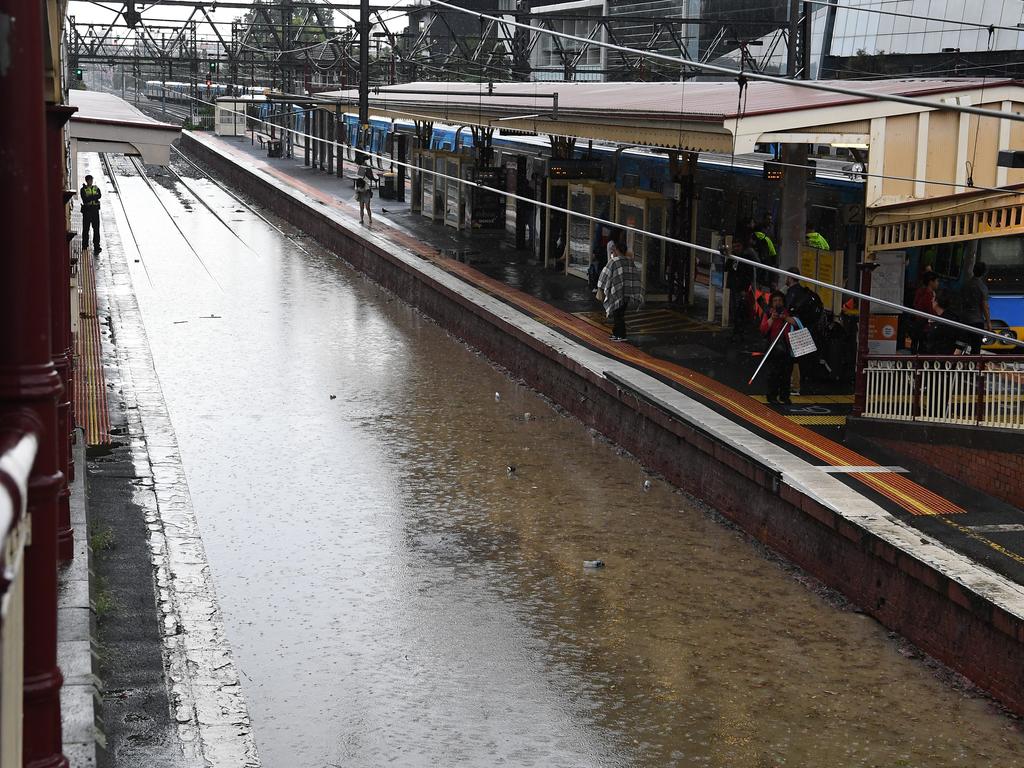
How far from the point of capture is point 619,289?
19.1m

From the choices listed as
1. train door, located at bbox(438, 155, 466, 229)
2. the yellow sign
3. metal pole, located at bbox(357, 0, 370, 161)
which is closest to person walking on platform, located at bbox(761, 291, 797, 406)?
the yellow sign

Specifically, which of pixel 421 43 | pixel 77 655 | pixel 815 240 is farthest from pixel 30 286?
pixel 421 43

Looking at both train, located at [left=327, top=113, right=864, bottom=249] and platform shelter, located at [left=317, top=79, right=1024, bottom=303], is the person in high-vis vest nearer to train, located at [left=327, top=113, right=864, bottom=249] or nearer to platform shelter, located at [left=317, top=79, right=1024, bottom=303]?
train, located at [left=327, top=113, right=864, bottom=249]

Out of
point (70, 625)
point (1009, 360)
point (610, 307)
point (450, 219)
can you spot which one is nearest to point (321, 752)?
point (70, 625)

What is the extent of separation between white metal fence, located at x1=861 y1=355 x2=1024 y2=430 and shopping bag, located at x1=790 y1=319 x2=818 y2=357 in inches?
42.7

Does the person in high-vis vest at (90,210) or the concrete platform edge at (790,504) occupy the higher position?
the person in high-vis vest at (90,210)

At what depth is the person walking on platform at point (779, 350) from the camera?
15148 millimetres

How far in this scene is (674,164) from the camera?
71.4 ft

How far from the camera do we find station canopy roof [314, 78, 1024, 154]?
1468 centimetres

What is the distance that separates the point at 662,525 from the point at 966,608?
434cm

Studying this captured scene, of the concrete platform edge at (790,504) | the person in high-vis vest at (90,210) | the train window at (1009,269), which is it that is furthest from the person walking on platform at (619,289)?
the person in high-vis vest at (90,210)

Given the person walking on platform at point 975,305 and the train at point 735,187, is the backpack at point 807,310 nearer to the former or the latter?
the train at point 735,187

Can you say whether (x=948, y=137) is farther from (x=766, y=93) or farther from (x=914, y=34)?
(x=914, y=34)

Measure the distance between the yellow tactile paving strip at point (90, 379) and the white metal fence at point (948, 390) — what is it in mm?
7994
